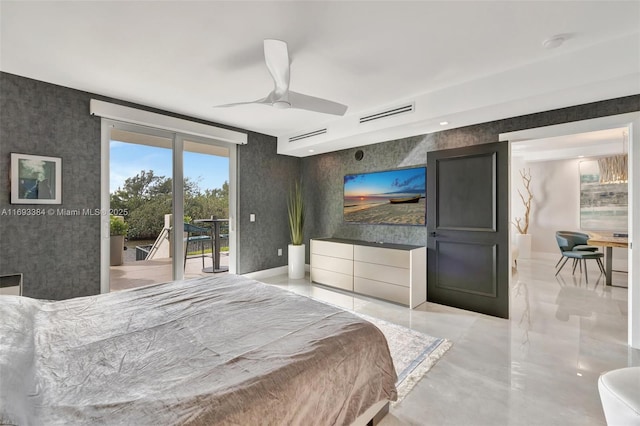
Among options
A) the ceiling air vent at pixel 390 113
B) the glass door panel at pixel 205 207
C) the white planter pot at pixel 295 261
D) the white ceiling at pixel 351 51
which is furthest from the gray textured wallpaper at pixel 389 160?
the glass door panel at pixel 205 207

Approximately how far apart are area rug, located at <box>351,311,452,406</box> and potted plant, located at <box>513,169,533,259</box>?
5455 mm

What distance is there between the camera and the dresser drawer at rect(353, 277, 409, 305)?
3.71m

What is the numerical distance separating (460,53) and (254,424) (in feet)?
9.64

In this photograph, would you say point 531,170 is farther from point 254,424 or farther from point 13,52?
point 13,52

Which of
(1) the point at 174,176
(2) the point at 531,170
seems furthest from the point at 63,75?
(2) the point at 531,170

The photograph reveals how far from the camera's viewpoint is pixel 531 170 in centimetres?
702

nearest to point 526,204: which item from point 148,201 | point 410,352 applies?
point 410,352

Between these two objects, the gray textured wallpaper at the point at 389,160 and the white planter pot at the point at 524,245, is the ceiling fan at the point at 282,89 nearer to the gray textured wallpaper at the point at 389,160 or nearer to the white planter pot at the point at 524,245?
the gray textured wallpaper at the point at 389,160

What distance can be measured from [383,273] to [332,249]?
3.21 ft

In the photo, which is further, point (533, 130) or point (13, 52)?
point (533, 130)

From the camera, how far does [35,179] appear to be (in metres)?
2.93

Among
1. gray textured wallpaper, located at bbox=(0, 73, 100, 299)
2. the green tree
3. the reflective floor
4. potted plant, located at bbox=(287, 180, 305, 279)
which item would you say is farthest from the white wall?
gray textured wallpaper, located at bbox=(0, 73, 100, 299)

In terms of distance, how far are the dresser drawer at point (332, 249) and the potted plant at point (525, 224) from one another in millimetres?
4965

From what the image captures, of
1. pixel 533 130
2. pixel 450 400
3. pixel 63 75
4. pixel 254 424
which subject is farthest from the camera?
pixel 533 130
